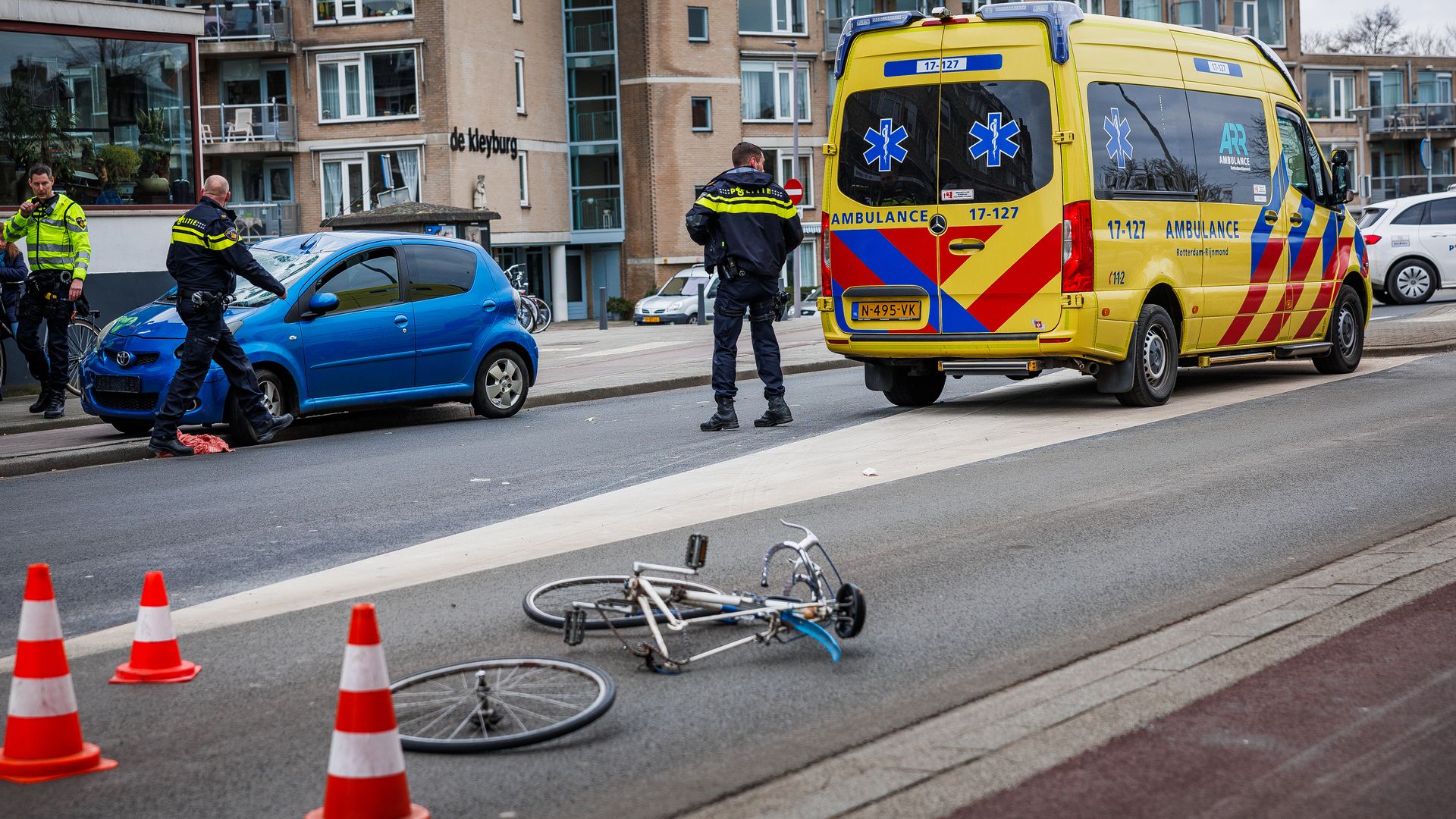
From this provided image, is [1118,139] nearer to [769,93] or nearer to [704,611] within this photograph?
[704,611]

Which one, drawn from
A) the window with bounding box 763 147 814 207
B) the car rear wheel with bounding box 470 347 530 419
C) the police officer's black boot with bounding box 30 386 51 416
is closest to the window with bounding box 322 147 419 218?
the window with bounding box 763 147 814 207

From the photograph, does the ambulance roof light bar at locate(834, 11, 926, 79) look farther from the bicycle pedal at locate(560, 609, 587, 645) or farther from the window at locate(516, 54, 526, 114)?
the window at locate(516, 54, 526, 114)

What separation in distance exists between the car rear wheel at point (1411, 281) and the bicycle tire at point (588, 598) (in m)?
24.5

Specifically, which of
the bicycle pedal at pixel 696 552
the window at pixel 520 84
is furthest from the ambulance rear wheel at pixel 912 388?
the window at pixel 520 84

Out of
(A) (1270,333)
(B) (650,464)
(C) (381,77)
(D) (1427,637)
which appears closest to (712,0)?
(C) (381,77)

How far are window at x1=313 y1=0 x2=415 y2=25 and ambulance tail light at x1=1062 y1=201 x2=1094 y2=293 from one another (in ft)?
136

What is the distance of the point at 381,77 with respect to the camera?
51.6m

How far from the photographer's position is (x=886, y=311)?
42.6 ft

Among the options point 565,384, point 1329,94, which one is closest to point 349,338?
point 565,384

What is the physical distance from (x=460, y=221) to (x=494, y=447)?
64.3 feet

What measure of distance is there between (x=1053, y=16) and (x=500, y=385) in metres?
5.81

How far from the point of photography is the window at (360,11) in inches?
1998

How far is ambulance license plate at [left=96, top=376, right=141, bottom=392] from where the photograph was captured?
12.9 metres

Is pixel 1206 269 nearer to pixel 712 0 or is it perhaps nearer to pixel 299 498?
pixel 299 498
